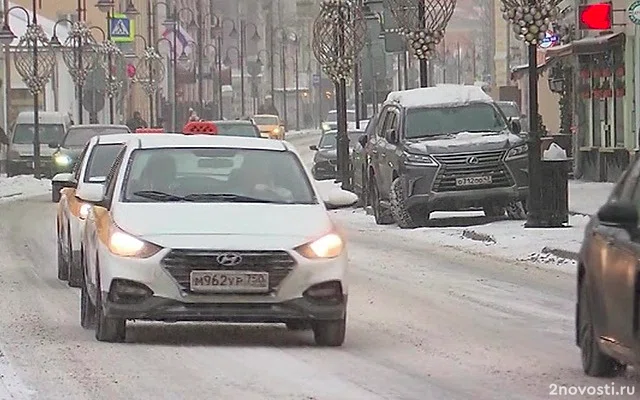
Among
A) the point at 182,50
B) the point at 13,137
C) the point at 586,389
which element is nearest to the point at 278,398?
the point at 586,389

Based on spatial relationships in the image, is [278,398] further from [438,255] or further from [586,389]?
[438,255]

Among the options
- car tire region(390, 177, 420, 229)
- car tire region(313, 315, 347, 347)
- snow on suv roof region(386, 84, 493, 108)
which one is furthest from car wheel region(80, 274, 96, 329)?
snow on suv roof region(386, 84, 493, 108)

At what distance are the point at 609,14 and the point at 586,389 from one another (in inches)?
892

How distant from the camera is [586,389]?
9898mm

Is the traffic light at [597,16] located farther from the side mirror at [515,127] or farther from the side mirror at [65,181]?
the side mirror at [65,181]

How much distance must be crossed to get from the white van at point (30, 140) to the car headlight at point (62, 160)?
40.4ft

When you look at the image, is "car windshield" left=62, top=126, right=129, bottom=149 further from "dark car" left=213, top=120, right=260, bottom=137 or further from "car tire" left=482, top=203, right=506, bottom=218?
"car tire" left=482, top=203, right=506, bottom=218

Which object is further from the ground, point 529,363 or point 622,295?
point 622,295

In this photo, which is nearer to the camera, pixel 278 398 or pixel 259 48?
pixel 278 398

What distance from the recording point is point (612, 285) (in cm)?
966

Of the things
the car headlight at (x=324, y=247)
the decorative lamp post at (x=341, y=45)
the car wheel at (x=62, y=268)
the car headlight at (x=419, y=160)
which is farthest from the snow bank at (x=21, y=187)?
the car headlight at (x=324, y=247)

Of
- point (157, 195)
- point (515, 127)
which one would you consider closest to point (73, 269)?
point (157, 195)

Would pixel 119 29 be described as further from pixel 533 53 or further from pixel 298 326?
pixel 298 326

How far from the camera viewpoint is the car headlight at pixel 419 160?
85.5ft
